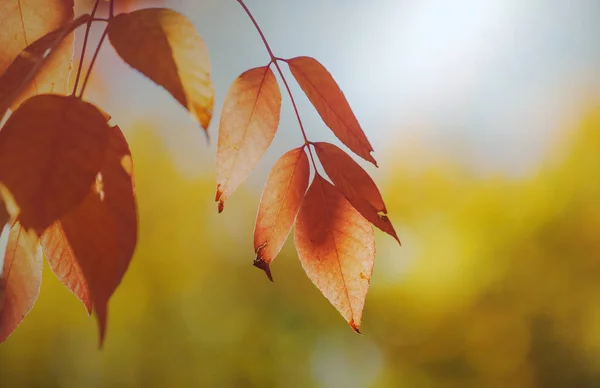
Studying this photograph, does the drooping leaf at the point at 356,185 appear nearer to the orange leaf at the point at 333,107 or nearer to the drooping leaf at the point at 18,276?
the orange leaf at the point at 333,107

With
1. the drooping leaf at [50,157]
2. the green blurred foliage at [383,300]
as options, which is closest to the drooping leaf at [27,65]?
the drooping leaf at [50,157]

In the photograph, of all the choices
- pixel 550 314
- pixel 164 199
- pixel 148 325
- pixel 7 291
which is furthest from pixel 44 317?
pixel 550 314

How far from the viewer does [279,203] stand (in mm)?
319

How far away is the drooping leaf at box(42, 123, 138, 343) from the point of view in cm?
17

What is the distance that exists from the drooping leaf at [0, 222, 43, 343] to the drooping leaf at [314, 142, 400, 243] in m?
0.18

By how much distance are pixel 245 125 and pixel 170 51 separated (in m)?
0.09

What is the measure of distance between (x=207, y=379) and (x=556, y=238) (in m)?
3.30

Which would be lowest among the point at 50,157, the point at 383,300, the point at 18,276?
the point at 383,300

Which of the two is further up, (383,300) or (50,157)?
(50,157)

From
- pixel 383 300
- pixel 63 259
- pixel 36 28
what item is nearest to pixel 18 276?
pixel 63 259

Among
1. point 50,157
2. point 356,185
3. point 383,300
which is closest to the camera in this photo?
point 50,157

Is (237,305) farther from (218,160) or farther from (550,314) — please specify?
(218,160)

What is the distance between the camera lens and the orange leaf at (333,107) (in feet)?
0.94

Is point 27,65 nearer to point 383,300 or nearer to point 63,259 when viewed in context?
point 63,259
